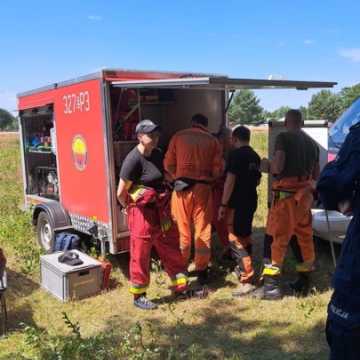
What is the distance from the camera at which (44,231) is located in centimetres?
650

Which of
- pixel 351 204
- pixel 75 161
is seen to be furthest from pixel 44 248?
pixel 351 204

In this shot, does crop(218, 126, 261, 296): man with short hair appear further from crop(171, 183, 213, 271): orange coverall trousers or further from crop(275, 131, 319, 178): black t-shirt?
crop(275, 131, 319, 178): black t-shirt

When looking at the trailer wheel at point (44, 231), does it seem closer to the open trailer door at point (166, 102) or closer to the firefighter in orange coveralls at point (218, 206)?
the open trailer door at point (166, 102)

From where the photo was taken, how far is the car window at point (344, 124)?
23.6 feet

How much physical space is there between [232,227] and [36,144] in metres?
3.86

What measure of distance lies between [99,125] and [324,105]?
294 ft

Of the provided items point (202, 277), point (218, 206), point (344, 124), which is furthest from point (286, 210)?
point (344, 124)

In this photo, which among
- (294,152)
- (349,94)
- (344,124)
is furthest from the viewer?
(349,94)

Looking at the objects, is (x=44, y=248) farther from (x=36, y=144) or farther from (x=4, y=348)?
(x=4, y=348)

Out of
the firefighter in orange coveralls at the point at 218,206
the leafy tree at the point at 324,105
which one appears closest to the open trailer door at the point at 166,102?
the firefighter in orange coveralls at the point at 218,206

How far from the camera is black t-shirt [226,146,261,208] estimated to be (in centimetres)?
480

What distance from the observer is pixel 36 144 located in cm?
727

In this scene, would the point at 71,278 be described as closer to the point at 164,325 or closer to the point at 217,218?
the point at 164,325

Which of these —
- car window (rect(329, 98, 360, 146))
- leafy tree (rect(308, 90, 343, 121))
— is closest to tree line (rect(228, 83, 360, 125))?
leafy tree (rect(308, 90, 343, 121))
